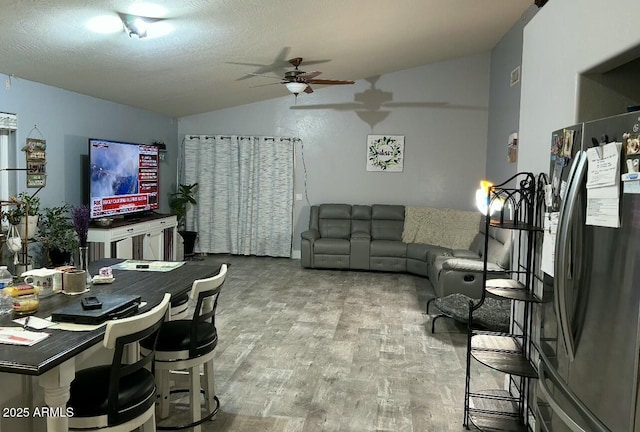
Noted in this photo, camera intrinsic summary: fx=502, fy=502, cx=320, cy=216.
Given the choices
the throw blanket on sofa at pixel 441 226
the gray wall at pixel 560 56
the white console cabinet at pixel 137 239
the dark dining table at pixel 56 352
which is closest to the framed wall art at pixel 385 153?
the throw blanket on sofa at pixel 441 226

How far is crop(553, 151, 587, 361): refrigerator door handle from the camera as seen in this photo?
187cm

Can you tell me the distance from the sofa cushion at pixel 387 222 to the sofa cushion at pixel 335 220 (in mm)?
404

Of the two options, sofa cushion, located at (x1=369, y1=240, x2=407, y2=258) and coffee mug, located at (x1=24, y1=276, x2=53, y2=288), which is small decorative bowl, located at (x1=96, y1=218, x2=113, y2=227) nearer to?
coffee mug, located at (x1=24, y1=276, x2=53, y2=288)

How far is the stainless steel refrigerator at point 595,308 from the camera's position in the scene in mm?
1584

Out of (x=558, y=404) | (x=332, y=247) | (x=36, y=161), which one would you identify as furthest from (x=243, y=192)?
(x=558, y=404)

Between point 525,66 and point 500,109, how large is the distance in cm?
392

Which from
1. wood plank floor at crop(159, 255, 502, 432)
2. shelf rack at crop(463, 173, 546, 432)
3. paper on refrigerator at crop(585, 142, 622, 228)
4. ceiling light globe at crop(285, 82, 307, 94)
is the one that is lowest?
wood plank floor at crop(159, 255, 502, 432)

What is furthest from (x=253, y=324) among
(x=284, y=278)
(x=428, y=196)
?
(x=428, y=196)

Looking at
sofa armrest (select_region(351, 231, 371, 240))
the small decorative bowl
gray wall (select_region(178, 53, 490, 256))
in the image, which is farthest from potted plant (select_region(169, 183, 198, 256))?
sofa armrest (select_region(351, 231, 371, 240))

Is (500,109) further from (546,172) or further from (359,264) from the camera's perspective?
(546,172)

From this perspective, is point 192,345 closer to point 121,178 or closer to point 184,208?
point 121,178

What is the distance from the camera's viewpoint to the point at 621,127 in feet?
5.61

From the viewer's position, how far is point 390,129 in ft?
26.5

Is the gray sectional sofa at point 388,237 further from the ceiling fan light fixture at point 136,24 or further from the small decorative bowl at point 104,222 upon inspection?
the ceiling fan light fixture at point 136,24
